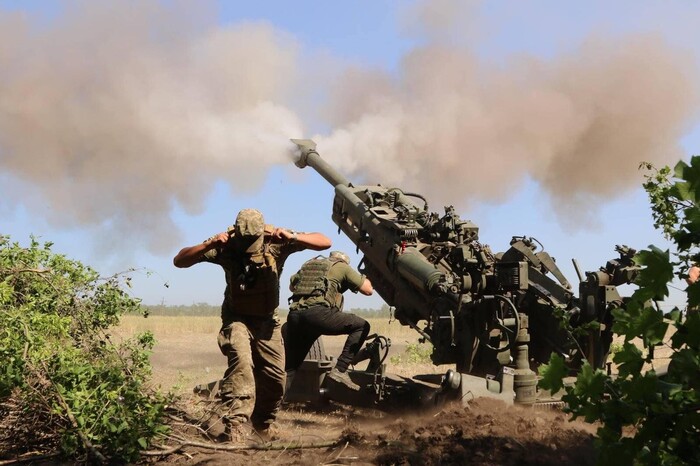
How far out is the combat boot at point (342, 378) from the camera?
330 inches

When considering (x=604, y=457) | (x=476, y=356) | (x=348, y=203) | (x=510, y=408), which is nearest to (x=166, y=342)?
(x=348, y=203)

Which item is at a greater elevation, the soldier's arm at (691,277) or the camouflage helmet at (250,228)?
the camouflage helmet at (250,228)

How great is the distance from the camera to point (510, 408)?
Answer: 6.39 m

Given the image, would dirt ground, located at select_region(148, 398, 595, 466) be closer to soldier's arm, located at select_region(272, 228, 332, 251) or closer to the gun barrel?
soldier's arm, located at select_region(272, 228, 332, 251)

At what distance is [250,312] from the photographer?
21.0 feet

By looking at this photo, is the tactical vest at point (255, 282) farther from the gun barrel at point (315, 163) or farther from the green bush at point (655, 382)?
the gun barrel at point (315, 163)

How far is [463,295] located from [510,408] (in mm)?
1574

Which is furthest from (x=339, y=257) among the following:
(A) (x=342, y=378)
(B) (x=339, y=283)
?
(A) (x=342, y=378)

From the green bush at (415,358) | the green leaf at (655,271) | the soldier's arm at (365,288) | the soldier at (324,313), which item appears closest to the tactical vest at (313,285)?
the soldier at (324,313)

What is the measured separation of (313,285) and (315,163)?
2.68 metres

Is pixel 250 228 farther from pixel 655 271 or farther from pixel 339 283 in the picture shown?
pixel 655 271

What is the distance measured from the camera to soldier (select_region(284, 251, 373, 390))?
340 inches

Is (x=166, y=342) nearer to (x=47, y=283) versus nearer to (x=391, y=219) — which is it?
(x=391, y=219)

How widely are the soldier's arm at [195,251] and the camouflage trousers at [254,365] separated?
610mm
